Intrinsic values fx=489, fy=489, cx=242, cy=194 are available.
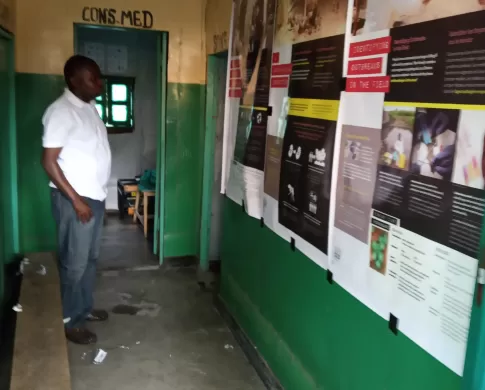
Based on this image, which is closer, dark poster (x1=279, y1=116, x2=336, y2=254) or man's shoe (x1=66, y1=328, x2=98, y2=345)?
dark poster (x1=279, y1=116, x2=336, y2=254)

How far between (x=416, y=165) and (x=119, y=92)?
5.31 meters

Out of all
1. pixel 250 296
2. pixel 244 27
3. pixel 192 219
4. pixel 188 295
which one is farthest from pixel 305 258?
pixel 192 219

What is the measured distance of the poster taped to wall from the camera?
1.22 metres

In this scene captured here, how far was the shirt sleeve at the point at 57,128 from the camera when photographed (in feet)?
8.48

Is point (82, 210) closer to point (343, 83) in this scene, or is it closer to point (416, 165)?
point (343, 83)

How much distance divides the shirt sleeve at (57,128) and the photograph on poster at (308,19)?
1.19 m

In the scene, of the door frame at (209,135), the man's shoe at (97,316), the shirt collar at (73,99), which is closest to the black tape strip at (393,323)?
the shirt collar at (73,99)

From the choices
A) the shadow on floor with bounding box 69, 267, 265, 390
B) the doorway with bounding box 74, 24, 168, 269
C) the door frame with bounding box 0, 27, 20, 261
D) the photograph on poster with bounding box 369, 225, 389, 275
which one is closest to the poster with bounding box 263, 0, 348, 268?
the photograph on poster with bounding box 369, 225, 389, 275

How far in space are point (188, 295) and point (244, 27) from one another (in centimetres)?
204

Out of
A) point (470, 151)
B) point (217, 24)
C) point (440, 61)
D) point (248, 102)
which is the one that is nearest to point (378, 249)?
point (470, 151)

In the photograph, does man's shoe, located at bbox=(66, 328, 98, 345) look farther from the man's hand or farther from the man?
the man's hand

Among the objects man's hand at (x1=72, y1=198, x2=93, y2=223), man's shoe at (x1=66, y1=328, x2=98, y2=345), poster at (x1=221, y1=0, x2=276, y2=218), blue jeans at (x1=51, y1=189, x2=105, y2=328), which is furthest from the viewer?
man's shoe at (x1=66, y1=328, x2=98, y2=345)

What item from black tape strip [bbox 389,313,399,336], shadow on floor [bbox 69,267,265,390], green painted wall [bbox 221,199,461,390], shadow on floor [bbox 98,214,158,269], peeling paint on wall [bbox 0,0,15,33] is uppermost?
peeling paint on wall [bbox 0,0,15,33]

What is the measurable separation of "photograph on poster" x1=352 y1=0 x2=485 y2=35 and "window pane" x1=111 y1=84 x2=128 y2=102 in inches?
192
